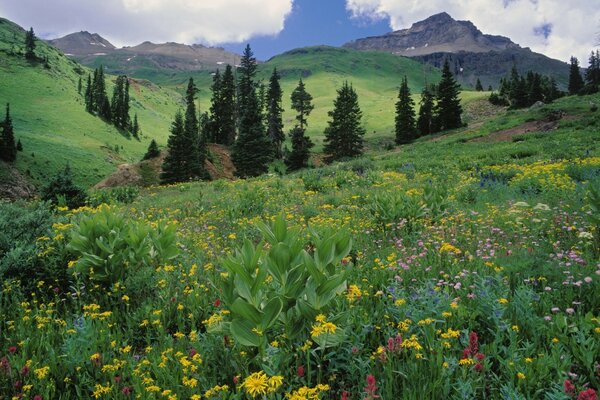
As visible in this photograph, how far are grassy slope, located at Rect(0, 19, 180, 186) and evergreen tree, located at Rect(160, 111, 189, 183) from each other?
2327cm

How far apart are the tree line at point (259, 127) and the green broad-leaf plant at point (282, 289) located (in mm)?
46633

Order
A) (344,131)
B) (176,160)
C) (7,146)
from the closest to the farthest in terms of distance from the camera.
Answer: (176,160) < (7,146) < (344,131)

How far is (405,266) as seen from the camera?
15.6ft

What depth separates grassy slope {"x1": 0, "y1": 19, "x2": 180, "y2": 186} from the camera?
67.1m

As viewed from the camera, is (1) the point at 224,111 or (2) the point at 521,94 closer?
(1) the point at 224,111

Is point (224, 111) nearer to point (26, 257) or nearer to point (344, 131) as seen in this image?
point (344, 131)

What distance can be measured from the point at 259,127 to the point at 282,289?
5640 cm

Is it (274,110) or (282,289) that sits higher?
(274,110)

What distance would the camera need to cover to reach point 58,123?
8981 cm

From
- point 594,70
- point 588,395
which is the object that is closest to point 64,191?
point 588,395

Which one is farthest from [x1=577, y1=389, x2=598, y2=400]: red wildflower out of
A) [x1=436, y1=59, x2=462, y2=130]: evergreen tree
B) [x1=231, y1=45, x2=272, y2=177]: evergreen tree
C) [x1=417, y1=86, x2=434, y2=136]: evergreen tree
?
[x1=417, y1=86, x2=434, y2=136]: evergreen tree

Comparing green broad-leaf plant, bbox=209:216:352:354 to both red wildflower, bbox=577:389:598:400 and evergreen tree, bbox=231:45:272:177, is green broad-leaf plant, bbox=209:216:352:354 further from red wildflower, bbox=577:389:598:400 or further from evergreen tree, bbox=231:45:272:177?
evergreen tree, bbox=231:45:272:177

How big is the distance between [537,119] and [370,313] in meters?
41.2

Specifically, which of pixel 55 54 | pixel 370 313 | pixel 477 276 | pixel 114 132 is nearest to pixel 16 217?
pixel 370 313
